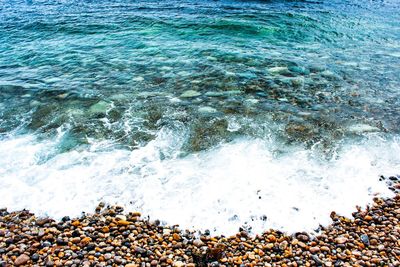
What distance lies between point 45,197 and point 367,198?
7.78 m

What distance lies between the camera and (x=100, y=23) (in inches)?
860

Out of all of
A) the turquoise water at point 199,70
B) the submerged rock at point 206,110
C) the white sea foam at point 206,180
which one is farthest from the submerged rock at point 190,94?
the white sea foam at point 206,180

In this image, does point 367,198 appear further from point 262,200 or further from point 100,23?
point 100,23

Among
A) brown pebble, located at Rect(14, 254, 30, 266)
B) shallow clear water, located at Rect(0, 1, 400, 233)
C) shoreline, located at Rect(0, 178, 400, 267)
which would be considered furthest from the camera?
shallow clear water, located at Rect(0, 1, 400, 233)

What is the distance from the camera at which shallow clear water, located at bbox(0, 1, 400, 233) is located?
25.0ft

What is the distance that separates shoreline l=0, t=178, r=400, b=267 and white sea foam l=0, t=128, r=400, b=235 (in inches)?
13.2

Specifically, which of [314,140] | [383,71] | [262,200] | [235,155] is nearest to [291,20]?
[383,71]

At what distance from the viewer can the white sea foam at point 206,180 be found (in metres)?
7.13

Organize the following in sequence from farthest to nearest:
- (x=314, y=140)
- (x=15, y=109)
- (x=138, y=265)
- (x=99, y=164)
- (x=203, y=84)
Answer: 1. (x=203, y=84)
2. (x=15, y=109)
3. (x=314, y=140)
4. (x=99, y=164)
5. (x=138, y=265)

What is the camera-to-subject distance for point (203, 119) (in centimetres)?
1099

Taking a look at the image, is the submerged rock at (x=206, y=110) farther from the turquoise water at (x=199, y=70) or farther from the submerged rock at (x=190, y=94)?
the submerged rock at (x=190, y=94)

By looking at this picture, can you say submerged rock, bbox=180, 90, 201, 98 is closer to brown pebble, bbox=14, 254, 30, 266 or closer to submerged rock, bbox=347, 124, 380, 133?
submerged rock, bbox=347, 124, 380, 133

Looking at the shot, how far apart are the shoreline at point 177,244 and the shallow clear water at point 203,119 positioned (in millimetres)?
436

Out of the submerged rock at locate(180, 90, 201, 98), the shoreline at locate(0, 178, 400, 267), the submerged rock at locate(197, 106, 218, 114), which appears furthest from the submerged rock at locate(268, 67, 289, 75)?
the shoreline at locate(0, 178, 400, 267)
